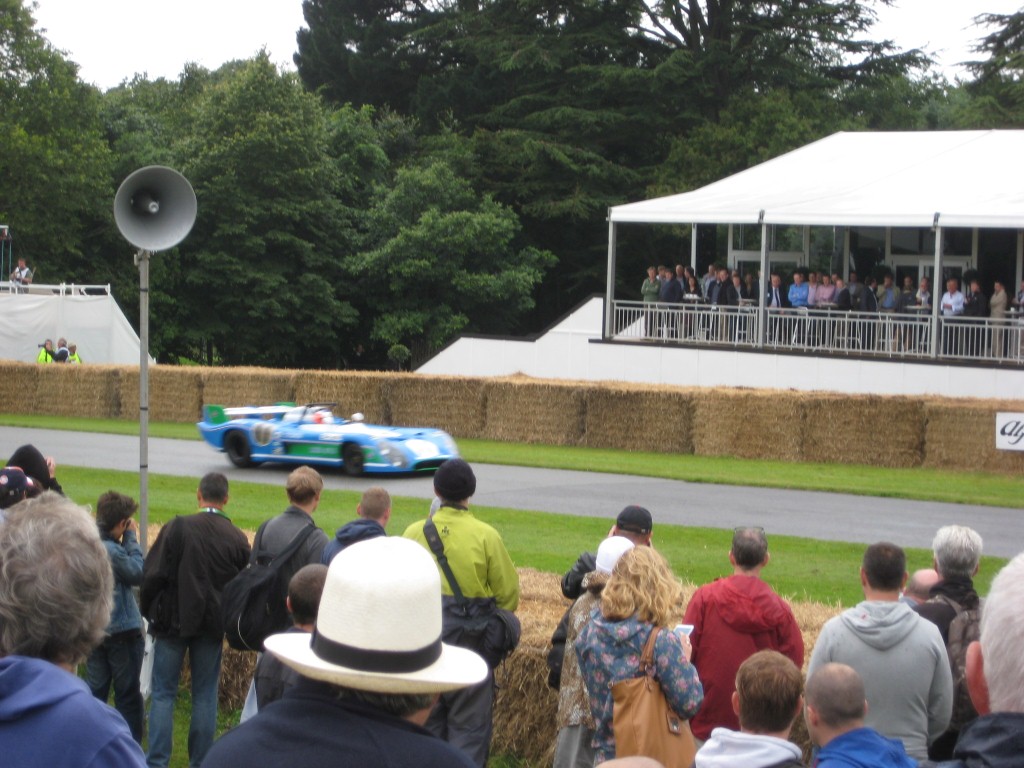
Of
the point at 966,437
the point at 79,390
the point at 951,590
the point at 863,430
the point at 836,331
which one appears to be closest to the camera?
the point at 951,590

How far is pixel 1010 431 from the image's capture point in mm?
20453

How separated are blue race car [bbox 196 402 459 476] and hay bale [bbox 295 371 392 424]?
5.94 meters

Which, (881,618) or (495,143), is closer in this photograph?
(881,618)

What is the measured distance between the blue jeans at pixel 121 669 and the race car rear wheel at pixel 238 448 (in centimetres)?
1433

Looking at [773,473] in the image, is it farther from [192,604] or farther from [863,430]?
[192,604]

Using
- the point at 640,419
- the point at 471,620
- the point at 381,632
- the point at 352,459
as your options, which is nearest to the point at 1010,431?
Result: the point at 640,419

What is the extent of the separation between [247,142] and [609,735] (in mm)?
43386

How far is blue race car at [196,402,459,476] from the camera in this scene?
20891 millimetres

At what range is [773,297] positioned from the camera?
32.5m

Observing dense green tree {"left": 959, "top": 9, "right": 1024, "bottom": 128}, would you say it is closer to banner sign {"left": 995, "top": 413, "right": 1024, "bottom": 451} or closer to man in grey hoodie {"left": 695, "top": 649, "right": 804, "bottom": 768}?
banner sign {"left": 995, "top": 413, "right": 1024, "bottom": 451}

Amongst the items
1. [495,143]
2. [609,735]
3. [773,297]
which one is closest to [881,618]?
[609,735]

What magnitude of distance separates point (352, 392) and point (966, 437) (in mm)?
13123

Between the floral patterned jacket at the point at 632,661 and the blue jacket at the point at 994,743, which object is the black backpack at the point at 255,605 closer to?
the floral patterned jacket at the point at 632,661

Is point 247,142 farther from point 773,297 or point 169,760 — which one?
point 169,760
